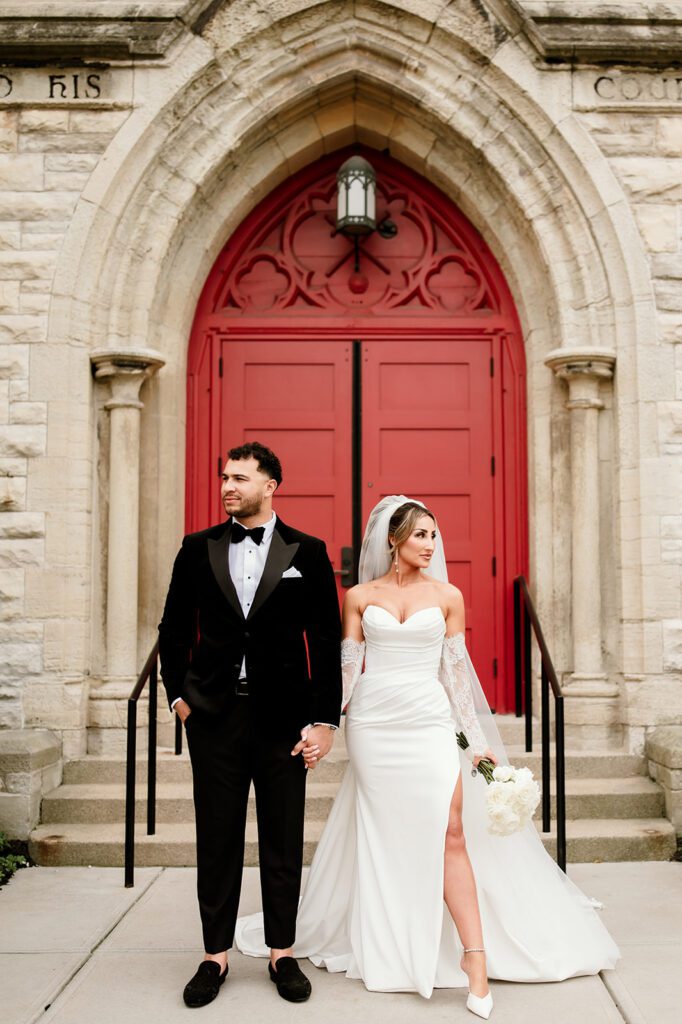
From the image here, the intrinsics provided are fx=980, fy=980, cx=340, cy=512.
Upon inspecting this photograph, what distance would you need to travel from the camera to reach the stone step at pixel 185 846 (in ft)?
16.5

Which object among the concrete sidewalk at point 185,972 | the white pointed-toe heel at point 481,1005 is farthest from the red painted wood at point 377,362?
the white pointed-toe heel at point 481,1005

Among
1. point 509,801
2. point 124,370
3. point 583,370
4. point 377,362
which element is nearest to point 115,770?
point 124,370

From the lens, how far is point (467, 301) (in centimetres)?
680

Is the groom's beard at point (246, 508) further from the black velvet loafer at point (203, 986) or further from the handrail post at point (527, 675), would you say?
the handrail post at point (527, 675)

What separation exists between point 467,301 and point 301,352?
121cm

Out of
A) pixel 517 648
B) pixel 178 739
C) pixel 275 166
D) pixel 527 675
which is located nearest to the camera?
pixel 178 739

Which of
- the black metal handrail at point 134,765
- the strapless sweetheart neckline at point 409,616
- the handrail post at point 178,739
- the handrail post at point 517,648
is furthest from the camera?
the handrail post at point 517,648

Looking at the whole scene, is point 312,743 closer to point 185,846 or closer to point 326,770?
point 185,846

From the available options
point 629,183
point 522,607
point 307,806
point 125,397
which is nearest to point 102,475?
point 125,397

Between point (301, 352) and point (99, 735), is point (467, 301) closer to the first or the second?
point (301, 352)

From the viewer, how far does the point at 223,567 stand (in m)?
3.56

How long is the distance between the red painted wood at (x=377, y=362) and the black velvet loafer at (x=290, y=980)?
328cm

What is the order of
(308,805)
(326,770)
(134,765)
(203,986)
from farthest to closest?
(326,770) < (308,805) < (134,765) < (203,986)

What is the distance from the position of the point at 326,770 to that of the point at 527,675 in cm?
144
